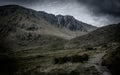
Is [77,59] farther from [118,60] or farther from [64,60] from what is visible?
[118,60]

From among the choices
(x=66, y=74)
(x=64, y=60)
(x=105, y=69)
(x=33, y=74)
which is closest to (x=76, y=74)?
(x=66, y=74)

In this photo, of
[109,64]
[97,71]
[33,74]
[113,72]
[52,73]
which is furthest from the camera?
[33,74]

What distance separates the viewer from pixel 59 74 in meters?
35.1

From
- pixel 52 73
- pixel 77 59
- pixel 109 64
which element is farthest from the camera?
pixel 77 59

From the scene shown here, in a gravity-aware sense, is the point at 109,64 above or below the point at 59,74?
above

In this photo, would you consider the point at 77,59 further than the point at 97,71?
Yes

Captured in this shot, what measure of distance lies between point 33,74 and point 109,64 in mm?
17597

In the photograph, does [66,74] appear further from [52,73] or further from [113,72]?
[113,72]

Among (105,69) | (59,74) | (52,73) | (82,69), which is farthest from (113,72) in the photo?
(52,73)

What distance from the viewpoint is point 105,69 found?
105 ft

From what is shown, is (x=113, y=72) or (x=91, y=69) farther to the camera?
(x=91, y=69)

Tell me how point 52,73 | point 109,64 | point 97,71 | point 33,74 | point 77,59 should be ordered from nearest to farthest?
point 97,71 → point 109,64 → point 52,73 → point 33,74 → point 77,59

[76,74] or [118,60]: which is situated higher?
[118,60]

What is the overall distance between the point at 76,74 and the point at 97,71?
4.06 m
